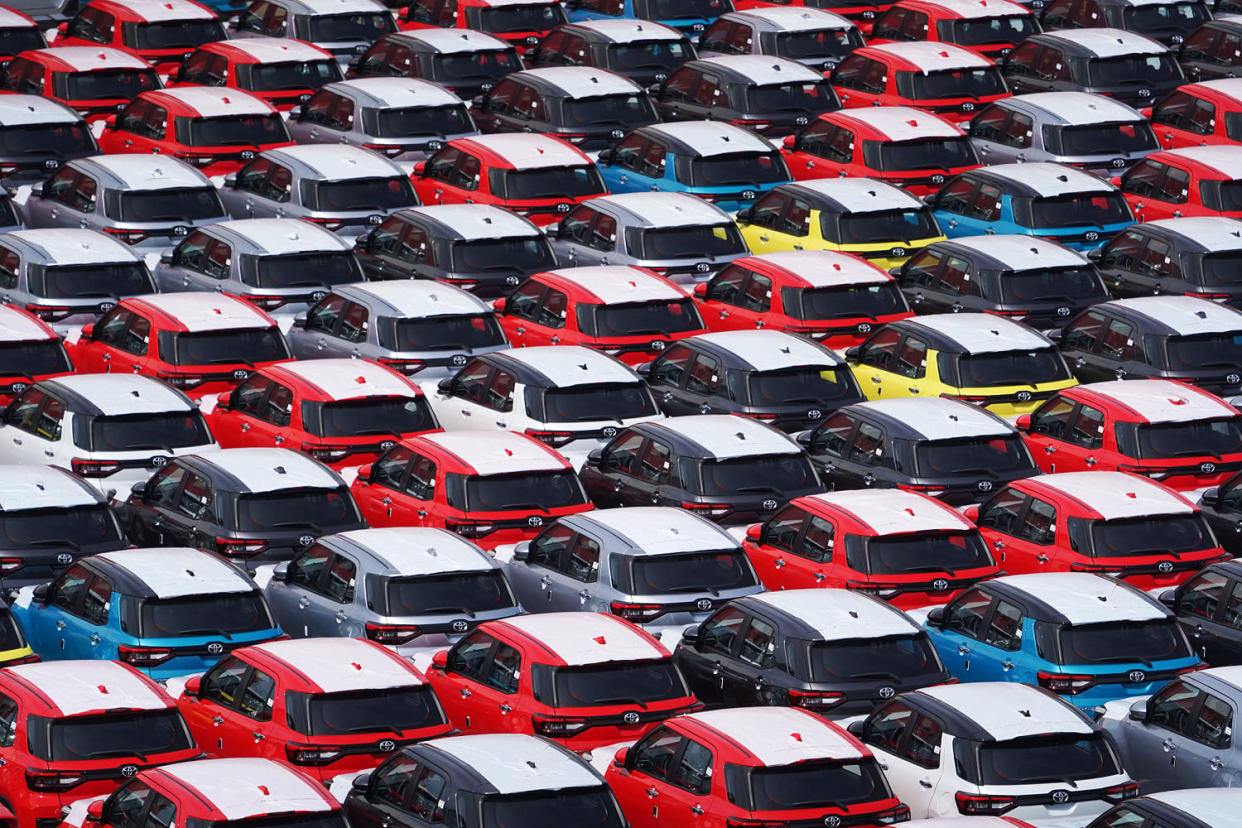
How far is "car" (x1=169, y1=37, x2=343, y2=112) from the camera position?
37.6 meters

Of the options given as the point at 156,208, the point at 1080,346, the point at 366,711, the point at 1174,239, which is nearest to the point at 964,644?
the point at 366,711

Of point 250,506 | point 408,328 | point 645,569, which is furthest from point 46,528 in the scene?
point 408,328

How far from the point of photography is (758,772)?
18.8 meters

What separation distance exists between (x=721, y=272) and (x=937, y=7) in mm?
10494

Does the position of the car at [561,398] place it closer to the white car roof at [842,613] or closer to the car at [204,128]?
the white car roof at [842,613]

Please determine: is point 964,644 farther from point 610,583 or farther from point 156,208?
point 156,208

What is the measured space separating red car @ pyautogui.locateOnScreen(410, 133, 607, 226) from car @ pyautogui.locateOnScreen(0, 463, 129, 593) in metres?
10.9

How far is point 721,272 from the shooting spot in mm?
31016

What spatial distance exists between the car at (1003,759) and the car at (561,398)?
23.9 ft

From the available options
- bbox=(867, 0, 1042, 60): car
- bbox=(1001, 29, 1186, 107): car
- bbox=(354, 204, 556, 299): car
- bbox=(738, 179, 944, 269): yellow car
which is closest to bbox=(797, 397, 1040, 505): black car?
bbox=(738, 179, 944, 269): yellow car

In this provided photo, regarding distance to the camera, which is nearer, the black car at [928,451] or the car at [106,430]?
the car at [106,430]

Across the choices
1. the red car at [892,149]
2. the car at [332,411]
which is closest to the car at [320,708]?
the car at [332,411]

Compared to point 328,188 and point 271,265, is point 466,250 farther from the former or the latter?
point 328,188

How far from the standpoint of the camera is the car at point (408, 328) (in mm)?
28969
